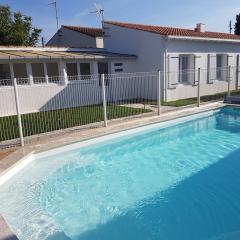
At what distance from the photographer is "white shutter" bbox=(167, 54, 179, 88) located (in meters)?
16.8

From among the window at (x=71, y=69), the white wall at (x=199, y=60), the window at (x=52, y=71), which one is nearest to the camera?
the window at (x=52, y=71)

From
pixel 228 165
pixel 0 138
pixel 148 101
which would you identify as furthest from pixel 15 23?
pixel 228 165

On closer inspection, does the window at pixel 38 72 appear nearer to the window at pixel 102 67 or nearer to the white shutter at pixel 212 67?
the window at pixel 102 67

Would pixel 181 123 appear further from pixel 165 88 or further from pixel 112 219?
pixel 112 219

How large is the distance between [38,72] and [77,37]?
33.0 feet

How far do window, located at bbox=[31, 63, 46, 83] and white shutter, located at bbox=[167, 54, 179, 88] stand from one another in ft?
23.0

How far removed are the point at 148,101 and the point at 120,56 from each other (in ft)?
10.4

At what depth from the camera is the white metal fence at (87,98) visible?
36.5 feet

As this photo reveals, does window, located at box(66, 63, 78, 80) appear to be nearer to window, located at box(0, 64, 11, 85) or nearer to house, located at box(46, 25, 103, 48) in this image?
window, located at box(0, 64, 11, 85)

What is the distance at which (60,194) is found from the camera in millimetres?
6621

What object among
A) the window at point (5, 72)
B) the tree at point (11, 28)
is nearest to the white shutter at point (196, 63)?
the window at point (5, 72)

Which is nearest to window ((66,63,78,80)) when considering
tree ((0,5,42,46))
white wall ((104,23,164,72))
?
white wall ((104,23,164,72))

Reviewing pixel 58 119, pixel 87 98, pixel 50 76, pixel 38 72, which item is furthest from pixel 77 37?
pixel 58 119

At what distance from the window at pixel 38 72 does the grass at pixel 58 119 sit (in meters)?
2.54
